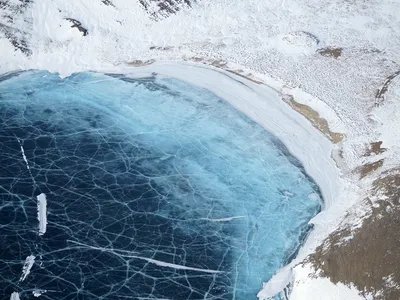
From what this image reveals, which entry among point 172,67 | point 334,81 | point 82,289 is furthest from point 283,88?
point 82,289

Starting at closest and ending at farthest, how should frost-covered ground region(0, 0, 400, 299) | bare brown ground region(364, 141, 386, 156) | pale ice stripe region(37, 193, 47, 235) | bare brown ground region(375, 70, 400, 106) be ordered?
pale ice stripe region(37, 193, 47, 235)
bare brown ground region(364, 141, 386, 156)
frost-covered ground region(0, 0, 400, 299)
bare brown ground region(375, 70, 400, 106)

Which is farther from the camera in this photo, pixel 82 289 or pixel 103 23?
pixel 103 23

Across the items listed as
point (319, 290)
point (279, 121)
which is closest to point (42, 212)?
point (319, 290)

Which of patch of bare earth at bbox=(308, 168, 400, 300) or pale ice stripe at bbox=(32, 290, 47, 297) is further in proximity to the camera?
patch of bare earth at bbox=(308, 168, 400, 300)

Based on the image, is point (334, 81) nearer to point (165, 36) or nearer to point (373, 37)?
point (373, 37)

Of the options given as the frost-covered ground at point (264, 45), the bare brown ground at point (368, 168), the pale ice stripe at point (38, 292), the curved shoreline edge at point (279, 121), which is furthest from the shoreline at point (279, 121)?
the pale ice stripe at point (38, 292)

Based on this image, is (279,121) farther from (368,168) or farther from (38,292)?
(38,292)

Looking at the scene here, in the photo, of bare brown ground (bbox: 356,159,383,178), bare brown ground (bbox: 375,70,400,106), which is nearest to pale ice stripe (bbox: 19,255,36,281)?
bare brown ground (bbox: 356,159,383,178)

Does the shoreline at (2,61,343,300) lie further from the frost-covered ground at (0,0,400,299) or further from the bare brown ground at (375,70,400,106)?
the bare brown ground at (375,70,400,106)
